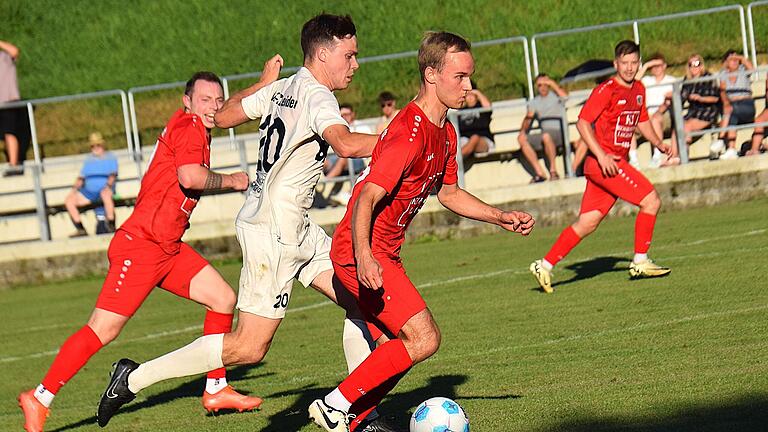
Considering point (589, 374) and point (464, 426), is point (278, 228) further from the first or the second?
point (589, 374)

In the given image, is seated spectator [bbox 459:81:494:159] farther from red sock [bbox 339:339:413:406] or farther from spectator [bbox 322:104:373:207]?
red sock [bbox 339:339:413:406]

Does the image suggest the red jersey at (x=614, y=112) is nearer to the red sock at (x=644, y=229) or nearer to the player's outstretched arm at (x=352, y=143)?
the red sock at (x=644, y=229)

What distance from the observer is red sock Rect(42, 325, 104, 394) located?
786cm

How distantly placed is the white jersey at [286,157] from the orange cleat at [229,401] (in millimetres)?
1396

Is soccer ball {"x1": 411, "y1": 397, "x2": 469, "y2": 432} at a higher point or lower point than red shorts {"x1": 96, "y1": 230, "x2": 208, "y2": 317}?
lower

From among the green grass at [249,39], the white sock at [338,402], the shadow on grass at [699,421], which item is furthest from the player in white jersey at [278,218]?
the green grass at [249,39]

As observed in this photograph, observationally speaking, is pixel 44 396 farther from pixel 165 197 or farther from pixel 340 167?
pixel 340 167

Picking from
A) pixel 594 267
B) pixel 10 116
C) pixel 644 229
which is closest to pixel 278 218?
pixel 644 229

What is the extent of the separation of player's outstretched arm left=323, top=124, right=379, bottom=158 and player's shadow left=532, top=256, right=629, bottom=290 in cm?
592

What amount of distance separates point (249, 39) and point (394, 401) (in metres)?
18.8

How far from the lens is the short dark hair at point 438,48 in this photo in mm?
6246

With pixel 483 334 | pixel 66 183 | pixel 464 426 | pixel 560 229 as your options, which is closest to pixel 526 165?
pixel 560 229

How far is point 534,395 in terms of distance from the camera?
23.4 ft

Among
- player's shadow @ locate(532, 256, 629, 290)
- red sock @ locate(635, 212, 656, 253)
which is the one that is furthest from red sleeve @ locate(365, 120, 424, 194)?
player's shadow @ locate(532, 256, 629, 290)
